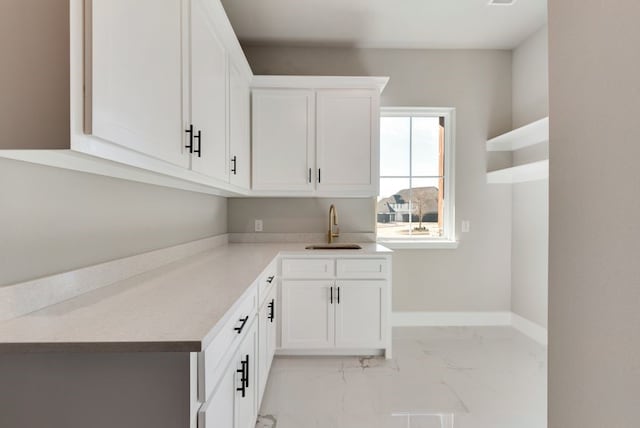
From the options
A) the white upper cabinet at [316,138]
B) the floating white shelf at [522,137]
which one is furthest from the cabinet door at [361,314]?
the floating white shelf at [522,137]

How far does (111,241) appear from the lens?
1392 millimetres

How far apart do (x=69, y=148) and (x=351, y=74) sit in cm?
287

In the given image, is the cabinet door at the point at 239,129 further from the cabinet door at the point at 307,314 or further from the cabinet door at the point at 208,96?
the cabinet door at the point at 307,314

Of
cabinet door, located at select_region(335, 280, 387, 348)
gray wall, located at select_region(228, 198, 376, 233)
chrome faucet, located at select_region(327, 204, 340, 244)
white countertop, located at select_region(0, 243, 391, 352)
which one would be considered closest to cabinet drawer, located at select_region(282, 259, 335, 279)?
cabinet door, located at select_region(335, 280, 387, 348)

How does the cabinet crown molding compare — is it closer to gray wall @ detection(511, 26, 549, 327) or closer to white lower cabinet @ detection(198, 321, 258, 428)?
gray wall @ detection(511, 26, 549, 327)

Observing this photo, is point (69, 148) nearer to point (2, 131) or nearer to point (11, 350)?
point (2, 131)

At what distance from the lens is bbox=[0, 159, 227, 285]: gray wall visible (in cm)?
98

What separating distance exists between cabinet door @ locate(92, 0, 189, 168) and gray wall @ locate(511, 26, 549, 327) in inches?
115

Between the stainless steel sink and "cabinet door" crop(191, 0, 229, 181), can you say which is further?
the stainless steel sink

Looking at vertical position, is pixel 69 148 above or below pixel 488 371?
above

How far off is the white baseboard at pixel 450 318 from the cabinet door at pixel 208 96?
228 cm

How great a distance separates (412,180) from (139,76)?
2.84 meters

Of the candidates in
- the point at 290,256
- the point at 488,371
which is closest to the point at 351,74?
the point at 290,256

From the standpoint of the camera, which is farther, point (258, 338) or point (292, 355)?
point (292, 355)
